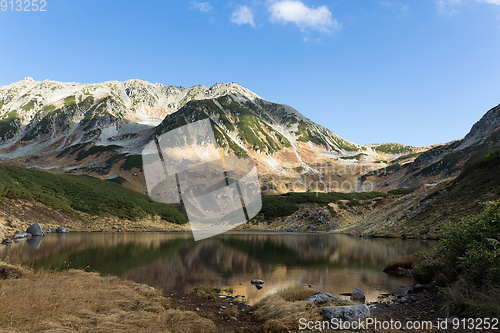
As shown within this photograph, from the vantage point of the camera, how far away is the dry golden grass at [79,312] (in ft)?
25.4

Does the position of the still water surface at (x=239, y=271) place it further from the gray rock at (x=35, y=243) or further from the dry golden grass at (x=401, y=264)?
the gray rock at (x=35, y=243)

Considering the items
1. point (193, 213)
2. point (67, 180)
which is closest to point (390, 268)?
point (67, 180)

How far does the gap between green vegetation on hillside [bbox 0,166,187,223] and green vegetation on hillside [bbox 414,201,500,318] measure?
70.9 meters

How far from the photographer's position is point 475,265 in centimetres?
1140

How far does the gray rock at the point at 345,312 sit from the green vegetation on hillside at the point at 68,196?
6666 cm

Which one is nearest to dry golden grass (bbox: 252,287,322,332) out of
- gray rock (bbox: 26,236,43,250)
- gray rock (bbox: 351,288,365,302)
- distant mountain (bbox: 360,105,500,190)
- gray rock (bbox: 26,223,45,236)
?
gray rock (bbox: 351,288,365,302)

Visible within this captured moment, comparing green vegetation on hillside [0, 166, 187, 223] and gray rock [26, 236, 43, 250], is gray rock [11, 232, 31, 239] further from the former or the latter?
green vegetation on hillside [0, 166, 187, 223]

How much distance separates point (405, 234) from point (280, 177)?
495 feet

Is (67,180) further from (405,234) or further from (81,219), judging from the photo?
(405,234)

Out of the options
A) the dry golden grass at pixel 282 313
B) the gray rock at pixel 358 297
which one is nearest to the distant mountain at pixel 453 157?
the gray rock at pixel 358 297

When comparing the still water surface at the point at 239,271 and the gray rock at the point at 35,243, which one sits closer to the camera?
the still water surface at the point at 239,271

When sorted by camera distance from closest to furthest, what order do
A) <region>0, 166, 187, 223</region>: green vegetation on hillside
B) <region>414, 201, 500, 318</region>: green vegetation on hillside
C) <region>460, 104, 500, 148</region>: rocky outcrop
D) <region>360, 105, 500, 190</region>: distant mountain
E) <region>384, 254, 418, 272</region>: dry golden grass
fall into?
1. <region>414, 201, 500, 318</region>: green vegetation on hillside
2. <region>384, 254, 418, 272</region>: dry golden grass
3. <region>0, 166, 187, 223</region>: green vegetation on hillside
4. <region>360, 105, 500, 190</region>: distant mountain
5. <region>460, 104, 500, 148</region>: rocky outcrop

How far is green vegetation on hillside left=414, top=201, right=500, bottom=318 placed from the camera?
9.76 metres

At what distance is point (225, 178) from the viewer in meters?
162
